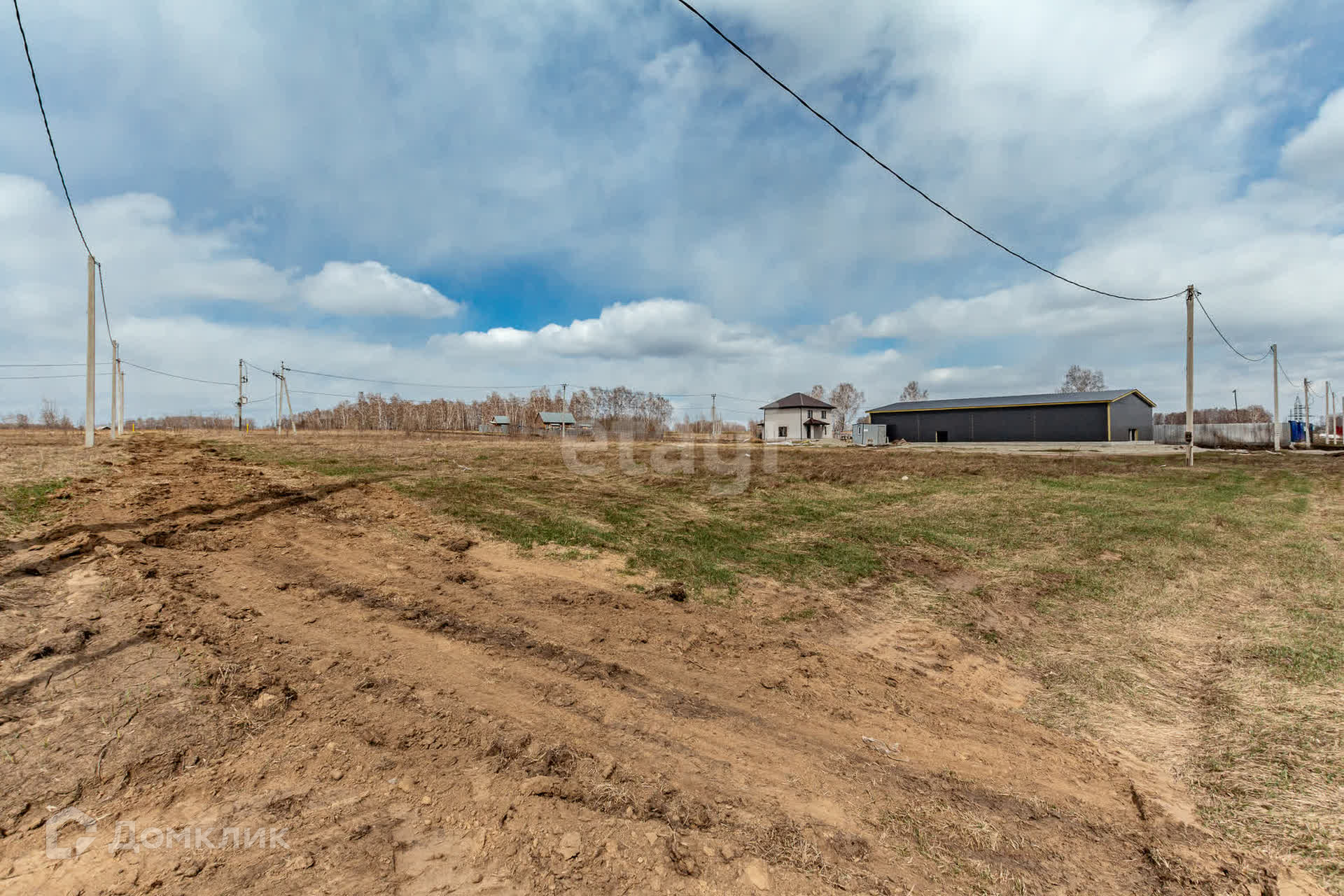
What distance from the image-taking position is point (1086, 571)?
8.98m

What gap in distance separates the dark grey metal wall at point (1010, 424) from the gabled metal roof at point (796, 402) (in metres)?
10.1

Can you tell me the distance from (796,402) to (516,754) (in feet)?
195

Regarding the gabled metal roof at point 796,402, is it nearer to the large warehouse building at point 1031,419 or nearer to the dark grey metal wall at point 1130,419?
the large warehouse building at point 1031,419

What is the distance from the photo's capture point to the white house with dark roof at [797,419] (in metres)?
60.3

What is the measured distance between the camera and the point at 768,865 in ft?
9.00

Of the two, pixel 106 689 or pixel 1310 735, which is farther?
pixel 1310 735

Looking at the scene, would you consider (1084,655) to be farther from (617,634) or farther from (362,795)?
(362,795)

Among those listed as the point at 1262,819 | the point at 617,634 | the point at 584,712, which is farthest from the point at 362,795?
the point at 1262,819

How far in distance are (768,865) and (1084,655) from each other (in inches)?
208

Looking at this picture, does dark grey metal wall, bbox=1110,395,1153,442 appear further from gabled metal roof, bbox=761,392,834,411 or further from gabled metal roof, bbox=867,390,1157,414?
gabled metal roof, bbox=761,392,834,411

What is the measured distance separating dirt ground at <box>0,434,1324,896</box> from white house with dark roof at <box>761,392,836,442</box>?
55.2 metres

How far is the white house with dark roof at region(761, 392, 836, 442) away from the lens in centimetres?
6028

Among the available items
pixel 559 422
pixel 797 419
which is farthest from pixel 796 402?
pixel 559 422

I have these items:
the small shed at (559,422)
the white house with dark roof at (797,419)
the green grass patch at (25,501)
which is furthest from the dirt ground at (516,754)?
the small shed at (559,422)
